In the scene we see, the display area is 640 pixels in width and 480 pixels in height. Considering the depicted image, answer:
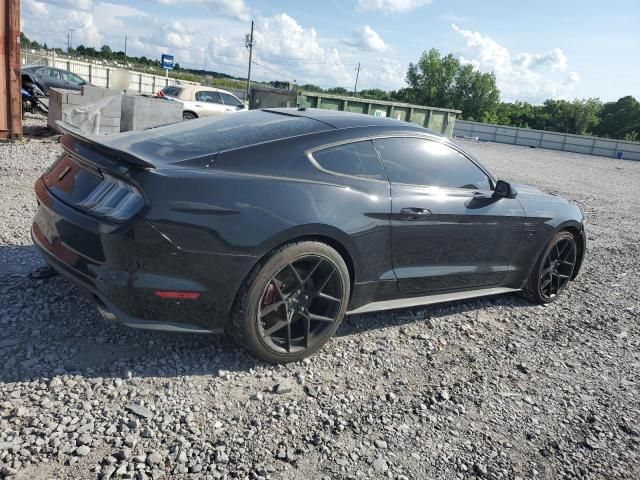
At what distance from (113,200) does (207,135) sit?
0.84 metres

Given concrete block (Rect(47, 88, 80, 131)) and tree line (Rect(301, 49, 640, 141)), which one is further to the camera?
tree line (Rect(301, 49, 640, 141))

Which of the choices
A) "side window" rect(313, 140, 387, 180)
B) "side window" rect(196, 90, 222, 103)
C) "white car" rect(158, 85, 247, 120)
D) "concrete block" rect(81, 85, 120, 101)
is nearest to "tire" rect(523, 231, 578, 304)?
"side window" rect(313, 140, 387, 180)

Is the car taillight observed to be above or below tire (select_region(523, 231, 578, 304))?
above

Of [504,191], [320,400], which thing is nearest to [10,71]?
[504,191]

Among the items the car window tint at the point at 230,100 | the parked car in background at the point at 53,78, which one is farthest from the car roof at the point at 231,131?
the parked car in background at the point at 53,78

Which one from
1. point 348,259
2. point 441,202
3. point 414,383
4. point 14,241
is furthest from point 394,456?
point 14,241

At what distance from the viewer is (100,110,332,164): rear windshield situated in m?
3.02

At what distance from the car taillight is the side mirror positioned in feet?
9.23

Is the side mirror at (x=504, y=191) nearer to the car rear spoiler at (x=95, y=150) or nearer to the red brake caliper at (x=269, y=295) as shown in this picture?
the red brake caliper at (x=269, y=295)

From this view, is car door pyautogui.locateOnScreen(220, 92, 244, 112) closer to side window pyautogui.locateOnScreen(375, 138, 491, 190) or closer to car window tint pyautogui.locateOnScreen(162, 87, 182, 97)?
car window tint pyautogui.locateOnScreen(162, 87, 182, 97)

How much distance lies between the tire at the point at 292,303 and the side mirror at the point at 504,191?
5.41ft

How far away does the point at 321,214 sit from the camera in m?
3.09

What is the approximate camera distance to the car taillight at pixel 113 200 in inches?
105

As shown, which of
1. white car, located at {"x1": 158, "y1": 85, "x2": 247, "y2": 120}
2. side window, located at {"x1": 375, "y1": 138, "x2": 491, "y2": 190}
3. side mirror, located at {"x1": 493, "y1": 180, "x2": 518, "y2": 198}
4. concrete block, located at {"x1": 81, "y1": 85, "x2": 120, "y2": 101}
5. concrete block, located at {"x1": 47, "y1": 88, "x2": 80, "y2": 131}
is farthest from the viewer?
white car, located at {"x1": 158, "y1": 85, "x2": 247, "y2": 120}
